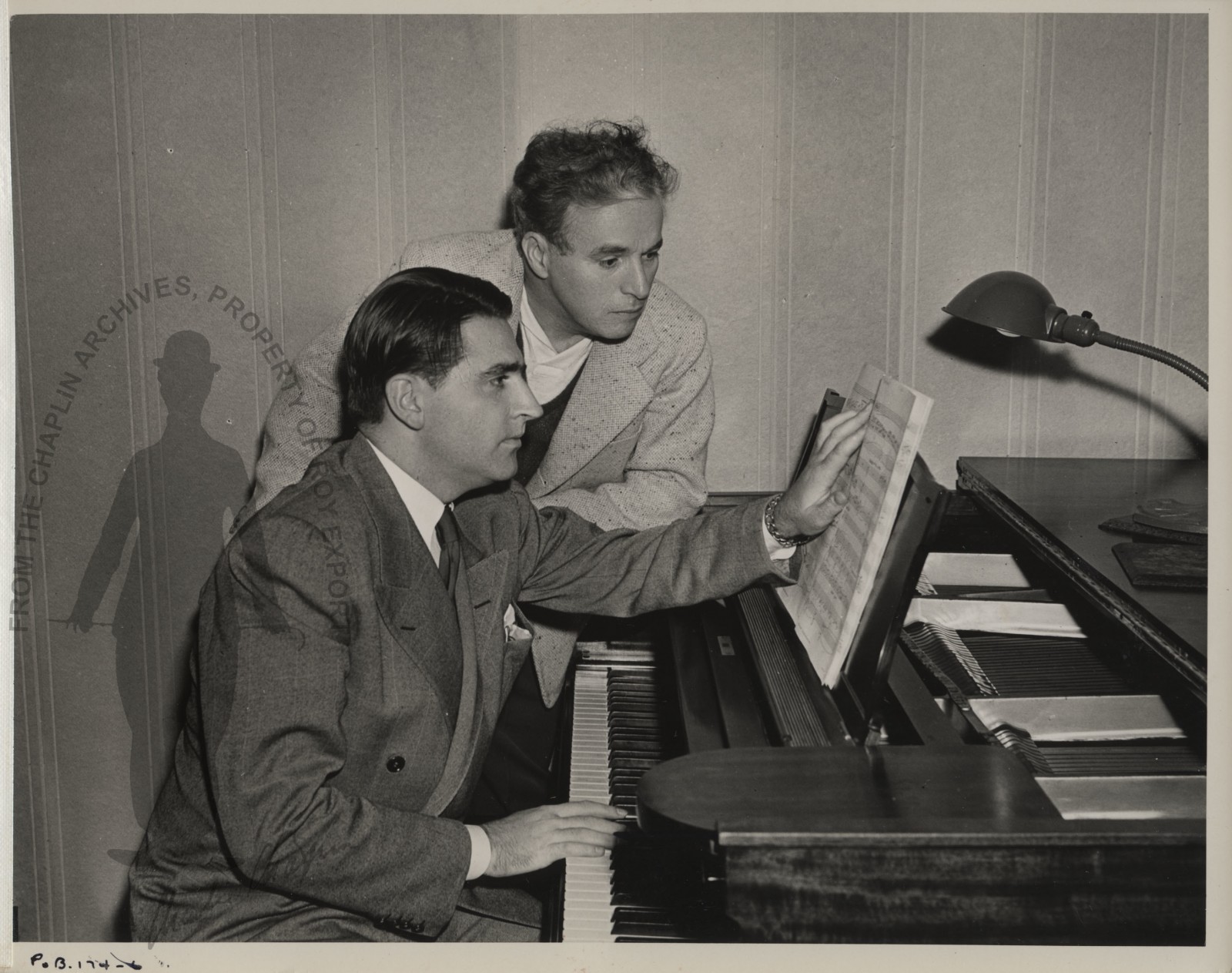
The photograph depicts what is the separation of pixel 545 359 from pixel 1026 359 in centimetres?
126

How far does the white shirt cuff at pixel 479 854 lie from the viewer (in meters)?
1.45

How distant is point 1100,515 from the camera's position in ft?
6.30

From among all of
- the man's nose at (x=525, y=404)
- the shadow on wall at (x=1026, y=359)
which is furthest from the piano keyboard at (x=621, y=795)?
the shadow on wall at (x=1026, y=359)

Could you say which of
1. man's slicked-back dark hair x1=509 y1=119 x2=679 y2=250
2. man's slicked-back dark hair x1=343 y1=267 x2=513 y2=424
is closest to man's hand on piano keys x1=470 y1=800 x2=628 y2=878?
man's slicked-back dark hair x1=343 y1=267 x2=513 y2=424

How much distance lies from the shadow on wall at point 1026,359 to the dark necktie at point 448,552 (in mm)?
1568

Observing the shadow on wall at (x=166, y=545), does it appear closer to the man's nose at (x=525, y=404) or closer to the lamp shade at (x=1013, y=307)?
the man's nose at (x=525, y=404)

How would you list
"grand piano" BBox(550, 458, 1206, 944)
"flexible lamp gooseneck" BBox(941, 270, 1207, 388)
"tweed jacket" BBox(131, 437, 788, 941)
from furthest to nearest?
"flexible lamp gooseneck" BBox(941, 270, 1207, 388), "tweed jacket" BBox(131, 437, 788, 941), "grand piano" BBox(550, 458, 1206, 944)

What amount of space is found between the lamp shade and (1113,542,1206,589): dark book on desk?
459 millimetres

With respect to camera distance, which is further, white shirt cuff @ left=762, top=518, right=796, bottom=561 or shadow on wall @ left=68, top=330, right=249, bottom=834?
shadow on wall @ left=68, top=330, right=249, bottom=834

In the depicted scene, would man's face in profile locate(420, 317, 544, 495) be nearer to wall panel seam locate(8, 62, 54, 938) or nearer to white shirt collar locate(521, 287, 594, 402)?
white shirt collar locate(521, 287, 594, 402)

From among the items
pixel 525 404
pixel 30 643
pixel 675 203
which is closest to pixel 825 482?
pixel 525 404

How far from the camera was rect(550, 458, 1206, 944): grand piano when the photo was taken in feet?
3.76

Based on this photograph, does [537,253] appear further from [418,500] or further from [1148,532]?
[1148,532]

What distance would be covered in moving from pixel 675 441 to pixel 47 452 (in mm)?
1560
